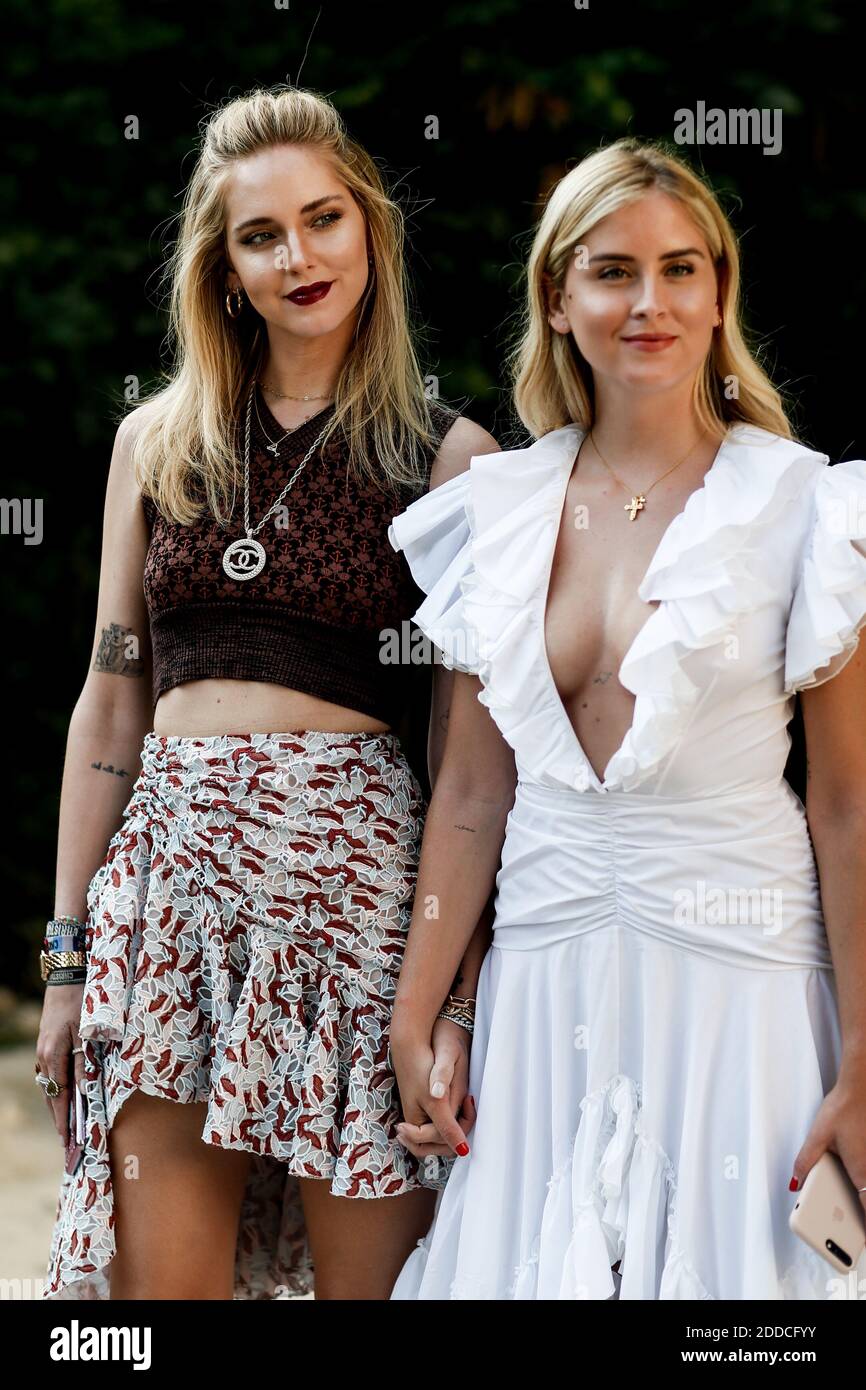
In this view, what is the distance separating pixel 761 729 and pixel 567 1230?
2.05 feet

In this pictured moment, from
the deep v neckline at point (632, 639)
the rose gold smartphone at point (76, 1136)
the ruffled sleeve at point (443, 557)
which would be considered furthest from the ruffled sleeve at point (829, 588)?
the rose gold smartphone at point (76, 1136)

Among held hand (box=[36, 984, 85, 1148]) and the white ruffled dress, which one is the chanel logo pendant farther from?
held hand (box=[36, 984, 85, 1148])

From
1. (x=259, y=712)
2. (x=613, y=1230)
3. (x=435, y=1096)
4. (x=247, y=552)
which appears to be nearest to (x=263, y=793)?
(x=259, y=712)

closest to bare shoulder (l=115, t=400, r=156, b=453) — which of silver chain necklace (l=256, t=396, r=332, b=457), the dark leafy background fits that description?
silver chain necklace (l=256, t=396, r=332, b=457)

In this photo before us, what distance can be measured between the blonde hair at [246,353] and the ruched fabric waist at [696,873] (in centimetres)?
58

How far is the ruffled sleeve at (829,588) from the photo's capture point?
1.78 metres

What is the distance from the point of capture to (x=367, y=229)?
2254 millimetres

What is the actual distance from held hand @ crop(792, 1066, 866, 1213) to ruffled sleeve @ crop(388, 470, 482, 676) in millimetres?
660

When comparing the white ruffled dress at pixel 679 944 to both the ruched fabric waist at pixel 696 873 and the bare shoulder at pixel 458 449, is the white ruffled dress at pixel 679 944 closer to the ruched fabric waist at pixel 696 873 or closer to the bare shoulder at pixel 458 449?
the ruched fabric waist at pixel 696 873

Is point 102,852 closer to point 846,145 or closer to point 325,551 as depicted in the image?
point 325,551

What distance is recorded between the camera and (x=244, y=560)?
2139mm

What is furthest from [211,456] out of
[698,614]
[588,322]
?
[698,614]

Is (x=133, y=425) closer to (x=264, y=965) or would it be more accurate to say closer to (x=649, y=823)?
(x=264, y=965)

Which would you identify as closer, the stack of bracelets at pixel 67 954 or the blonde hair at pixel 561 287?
the blonde hair at pixel 561 287
